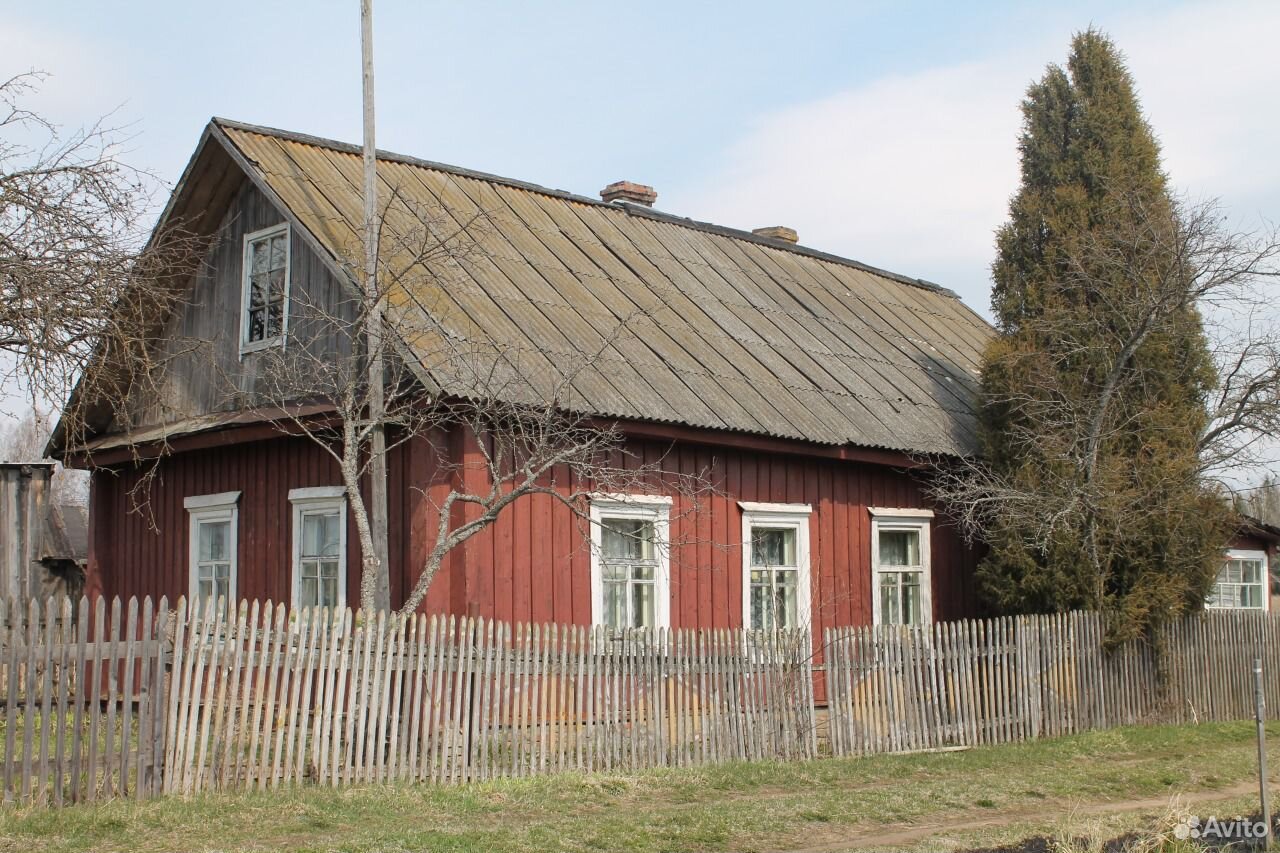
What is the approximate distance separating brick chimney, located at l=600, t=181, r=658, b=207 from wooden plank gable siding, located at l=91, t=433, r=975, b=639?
6819mm

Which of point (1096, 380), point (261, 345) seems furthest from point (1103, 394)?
point (261, 345)

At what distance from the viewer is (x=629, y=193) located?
69.0ft

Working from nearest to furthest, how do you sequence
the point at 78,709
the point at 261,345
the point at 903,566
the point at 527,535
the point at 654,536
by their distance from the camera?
the point at 78,709
the point at 527,535
the point at 654,536
the point at 261,345
the point at 903,566

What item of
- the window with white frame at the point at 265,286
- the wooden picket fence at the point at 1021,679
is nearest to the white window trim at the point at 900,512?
the wooden picket fence at the point at 1021,679

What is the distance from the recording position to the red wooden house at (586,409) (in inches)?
515

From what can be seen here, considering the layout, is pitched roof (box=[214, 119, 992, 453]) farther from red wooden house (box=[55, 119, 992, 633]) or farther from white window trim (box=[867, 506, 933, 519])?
white window trim (box=[867, 506, 933, 519])

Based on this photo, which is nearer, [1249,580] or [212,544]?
[212,544]

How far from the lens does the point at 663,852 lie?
825 cm

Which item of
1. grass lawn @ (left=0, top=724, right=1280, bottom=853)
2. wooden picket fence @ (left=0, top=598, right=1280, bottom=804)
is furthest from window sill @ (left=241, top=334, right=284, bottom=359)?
grass lawn @ (left=0, top=724, right=1280, bottom=853)

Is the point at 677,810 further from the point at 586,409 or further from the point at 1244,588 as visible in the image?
the point at 1244,588

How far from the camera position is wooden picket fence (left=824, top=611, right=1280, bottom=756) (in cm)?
1295

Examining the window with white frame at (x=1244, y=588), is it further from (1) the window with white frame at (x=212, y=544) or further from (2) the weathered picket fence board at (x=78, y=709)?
(2) the weathered picket fence board at (x=78, y=709)

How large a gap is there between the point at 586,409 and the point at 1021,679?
5.39 meters

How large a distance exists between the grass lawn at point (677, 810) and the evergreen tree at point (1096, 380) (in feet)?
8.94
